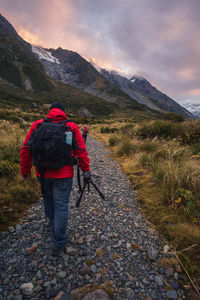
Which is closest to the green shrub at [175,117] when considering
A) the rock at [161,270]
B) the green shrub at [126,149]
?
the green shrub at [126,149]

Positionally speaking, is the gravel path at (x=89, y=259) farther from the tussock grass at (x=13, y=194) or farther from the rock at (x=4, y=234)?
the tussock grass at (x=13, y=194)

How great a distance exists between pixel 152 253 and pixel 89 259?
3.48ft

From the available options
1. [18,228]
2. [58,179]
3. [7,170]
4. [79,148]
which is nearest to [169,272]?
[58,179]

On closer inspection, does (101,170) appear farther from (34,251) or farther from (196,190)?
(34,251)

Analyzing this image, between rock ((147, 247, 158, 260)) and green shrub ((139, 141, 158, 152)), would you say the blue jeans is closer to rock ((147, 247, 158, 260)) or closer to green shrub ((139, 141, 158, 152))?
rock ((147, 247, 158, 260))

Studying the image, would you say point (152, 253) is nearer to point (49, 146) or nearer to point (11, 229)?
point (49, 146)

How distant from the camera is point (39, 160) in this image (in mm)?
2004

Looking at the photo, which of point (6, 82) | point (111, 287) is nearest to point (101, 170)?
point (111, 287)

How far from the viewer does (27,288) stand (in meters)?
1.79

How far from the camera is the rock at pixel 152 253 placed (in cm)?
228

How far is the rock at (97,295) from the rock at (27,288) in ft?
2.31

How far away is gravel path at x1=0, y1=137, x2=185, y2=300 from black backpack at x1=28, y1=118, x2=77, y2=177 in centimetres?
147

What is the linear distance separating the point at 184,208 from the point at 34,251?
305cm

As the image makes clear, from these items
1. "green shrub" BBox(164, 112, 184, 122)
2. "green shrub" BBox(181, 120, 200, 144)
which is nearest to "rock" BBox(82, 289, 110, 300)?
"green shrub" BBox(181, 120, 200, 144)
